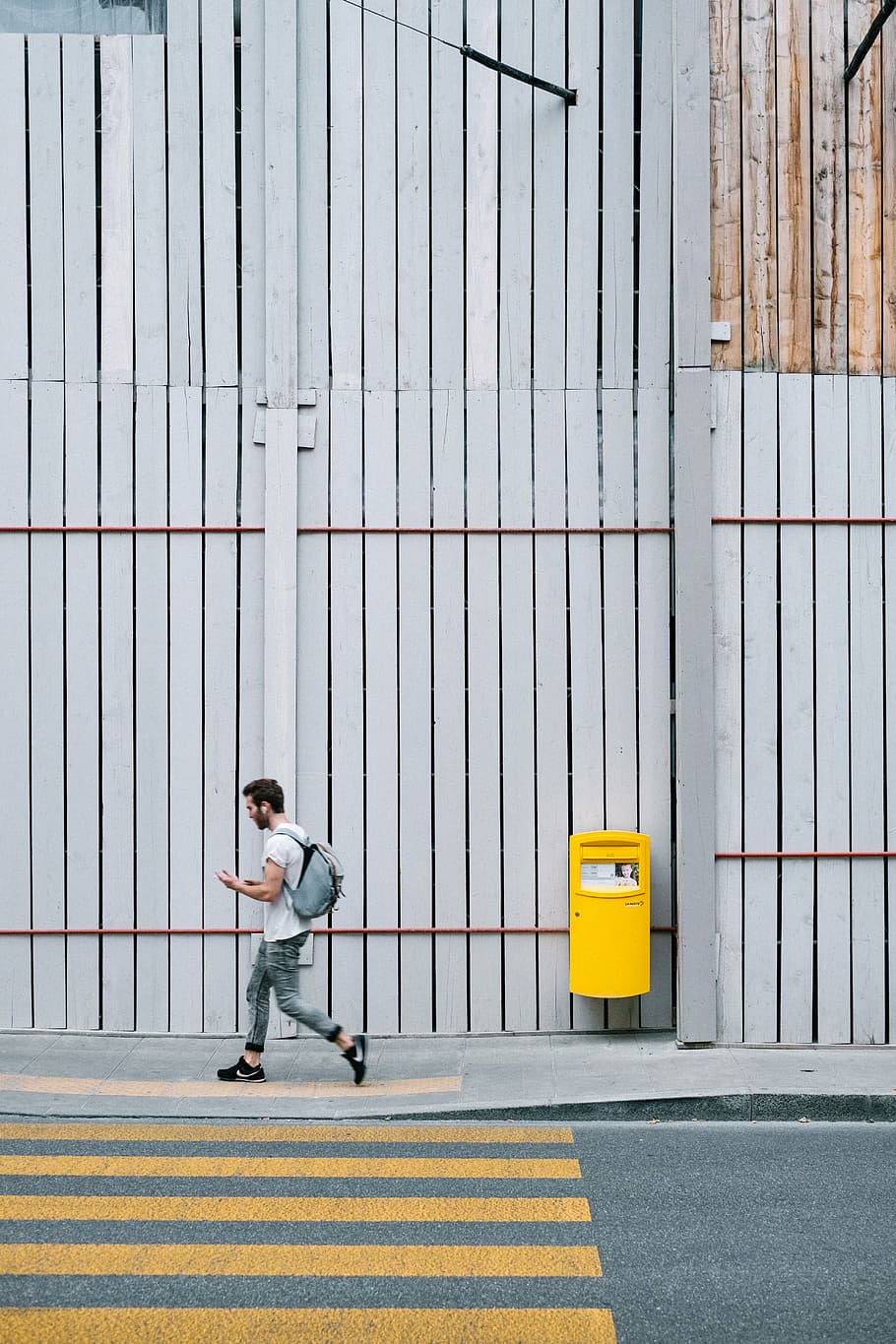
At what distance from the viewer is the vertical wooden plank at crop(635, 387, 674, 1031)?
8.13 m

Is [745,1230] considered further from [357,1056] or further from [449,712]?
[449,712]

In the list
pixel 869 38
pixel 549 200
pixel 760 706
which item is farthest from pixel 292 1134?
pixel 869 38

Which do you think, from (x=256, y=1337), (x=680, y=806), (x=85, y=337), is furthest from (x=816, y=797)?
(x=85, y=337)

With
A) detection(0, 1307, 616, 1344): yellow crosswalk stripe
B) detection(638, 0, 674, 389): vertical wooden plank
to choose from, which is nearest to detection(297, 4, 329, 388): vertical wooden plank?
detection(638, 0, 674, 389): vertical wooden plank

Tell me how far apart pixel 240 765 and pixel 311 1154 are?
2798 millimetres

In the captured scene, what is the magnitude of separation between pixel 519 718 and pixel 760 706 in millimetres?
1517

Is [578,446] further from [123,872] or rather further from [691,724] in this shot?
[123,872]

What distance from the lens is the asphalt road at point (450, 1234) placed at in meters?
4.36

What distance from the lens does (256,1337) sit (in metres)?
4.21

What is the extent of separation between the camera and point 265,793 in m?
7.12

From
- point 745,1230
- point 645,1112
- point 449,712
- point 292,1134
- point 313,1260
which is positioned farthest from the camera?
point 449,712

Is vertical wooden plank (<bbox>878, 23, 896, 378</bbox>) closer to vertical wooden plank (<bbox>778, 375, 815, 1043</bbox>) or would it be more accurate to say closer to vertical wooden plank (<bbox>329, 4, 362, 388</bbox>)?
vertical wooden plank (<bbox>778, 375, 815, 1043</bbox>)

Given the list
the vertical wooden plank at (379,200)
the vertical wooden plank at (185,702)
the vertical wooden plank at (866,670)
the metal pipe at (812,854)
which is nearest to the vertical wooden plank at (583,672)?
the metal pipe at (812,854)

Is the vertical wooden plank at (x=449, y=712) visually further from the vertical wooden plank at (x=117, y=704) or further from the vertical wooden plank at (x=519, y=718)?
the vertical wooden plank at (x=117, y=704)
